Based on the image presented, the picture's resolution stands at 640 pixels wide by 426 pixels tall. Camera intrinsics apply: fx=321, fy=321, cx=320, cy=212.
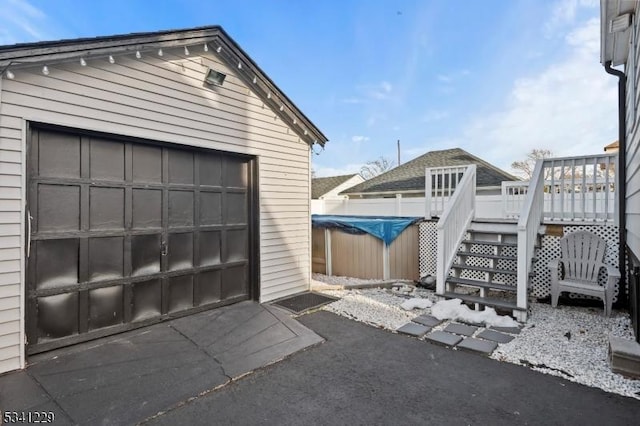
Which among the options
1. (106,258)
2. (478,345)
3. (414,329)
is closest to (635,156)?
(478,345)

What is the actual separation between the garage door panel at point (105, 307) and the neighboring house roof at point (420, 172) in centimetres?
1263

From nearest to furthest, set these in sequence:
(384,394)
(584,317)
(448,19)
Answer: (384,394) < (584,317) < (448,19)

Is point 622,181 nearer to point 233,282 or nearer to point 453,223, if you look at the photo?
point 453,223

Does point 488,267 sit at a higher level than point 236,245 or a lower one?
lower

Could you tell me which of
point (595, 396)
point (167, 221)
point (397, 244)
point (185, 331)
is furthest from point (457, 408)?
point (397, 244)

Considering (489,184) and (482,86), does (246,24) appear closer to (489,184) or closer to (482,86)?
(482,86)

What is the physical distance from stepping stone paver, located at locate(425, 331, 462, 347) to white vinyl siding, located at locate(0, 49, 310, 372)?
234 cm

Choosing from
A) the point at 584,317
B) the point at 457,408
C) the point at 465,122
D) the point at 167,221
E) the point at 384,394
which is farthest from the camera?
the point at 465,122

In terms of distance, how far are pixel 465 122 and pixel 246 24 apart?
1432 centimetres

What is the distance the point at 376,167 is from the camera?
1272 inches

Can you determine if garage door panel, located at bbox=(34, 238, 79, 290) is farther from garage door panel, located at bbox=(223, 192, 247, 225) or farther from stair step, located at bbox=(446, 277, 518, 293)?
stair step, located at bbox=(446, 277, 518, 293)

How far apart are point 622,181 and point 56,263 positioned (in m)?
7.16

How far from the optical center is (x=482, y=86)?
39.8 feet

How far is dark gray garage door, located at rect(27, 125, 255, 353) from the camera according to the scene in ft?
9.94
